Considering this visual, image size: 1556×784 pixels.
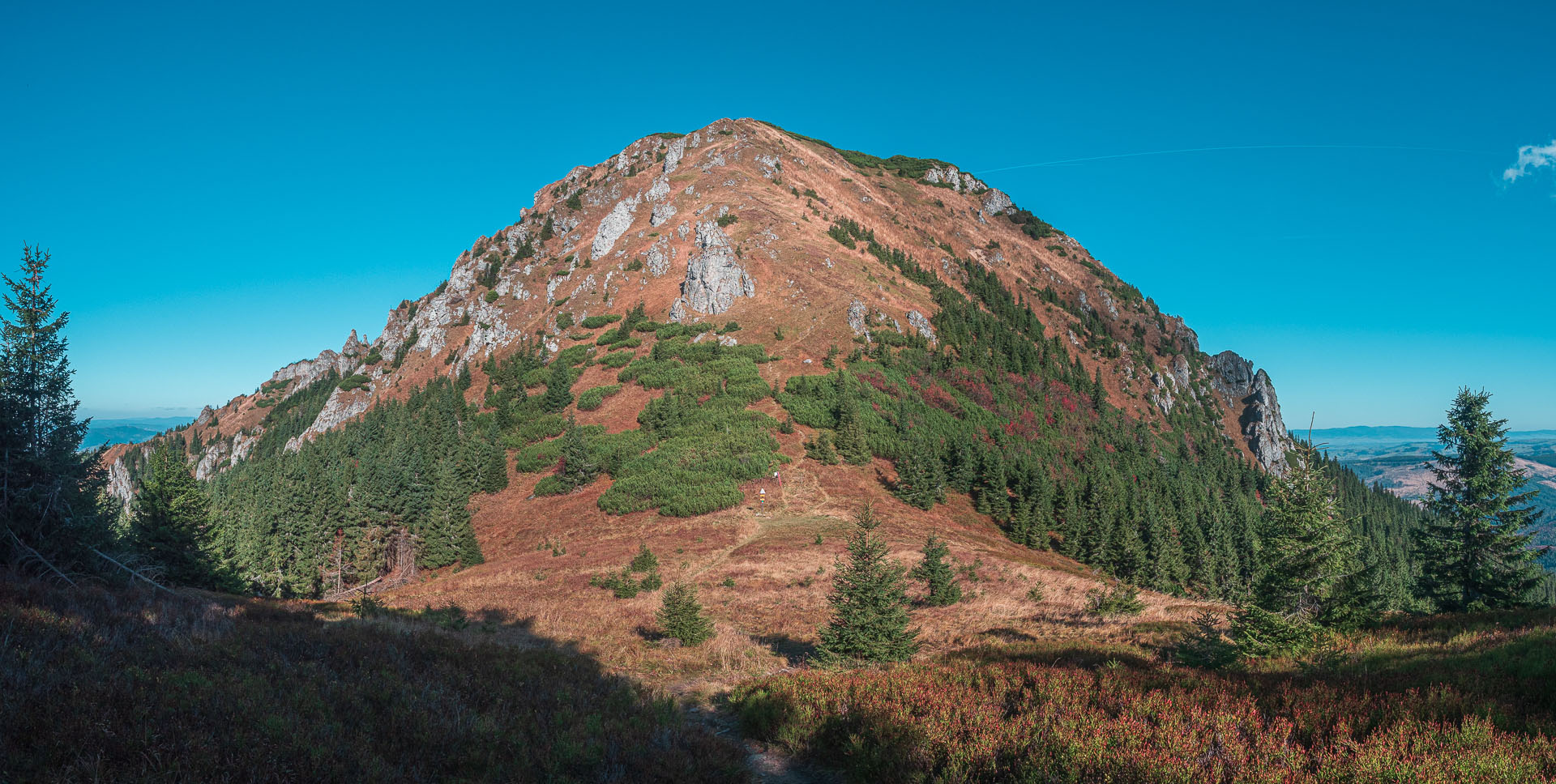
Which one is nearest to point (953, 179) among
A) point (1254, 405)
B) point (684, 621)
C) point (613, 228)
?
point (1254, 405)

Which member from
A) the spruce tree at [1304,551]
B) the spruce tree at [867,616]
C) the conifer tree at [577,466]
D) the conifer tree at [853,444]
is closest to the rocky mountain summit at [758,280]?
the conifer tree at [853,444]

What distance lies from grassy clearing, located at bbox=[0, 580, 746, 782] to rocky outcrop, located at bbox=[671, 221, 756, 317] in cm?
6410

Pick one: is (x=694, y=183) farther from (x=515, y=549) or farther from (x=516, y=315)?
(x=515, y=549)

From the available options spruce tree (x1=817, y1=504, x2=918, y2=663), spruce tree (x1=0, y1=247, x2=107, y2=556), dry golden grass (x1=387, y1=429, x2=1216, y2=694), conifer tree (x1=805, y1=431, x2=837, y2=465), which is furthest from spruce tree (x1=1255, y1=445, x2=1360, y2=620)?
conifer tree (x1=805, y1=431, x2=837, y2=465)

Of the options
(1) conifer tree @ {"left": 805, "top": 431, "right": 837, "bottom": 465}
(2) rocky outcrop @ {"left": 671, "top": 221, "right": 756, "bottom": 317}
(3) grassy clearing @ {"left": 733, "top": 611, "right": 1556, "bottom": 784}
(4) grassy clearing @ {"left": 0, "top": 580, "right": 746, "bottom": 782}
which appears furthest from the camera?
(2) rocky outcrop @ {"left": 671, "top": 221, "right": 756, "bottom": 317}

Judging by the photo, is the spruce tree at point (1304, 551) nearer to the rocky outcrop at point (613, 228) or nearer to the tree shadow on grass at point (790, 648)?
the tree shadow on grass at point (790, 648)

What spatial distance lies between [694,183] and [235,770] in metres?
107

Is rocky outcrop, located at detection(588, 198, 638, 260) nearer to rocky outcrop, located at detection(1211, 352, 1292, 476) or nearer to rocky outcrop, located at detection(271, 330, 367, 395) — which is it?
rocky outcrop, located at detection(271, 330, 367, 395)

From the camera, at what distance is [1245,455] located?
11456 cm

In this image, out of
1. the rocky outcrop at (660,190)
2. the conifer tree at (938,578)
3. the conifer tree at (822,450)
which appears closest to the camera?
the conifer tree at (938,578)

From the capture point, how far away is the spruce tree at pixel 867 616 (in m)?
14.5

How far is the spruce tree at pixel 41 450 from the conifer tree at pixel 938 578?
25.3 meters

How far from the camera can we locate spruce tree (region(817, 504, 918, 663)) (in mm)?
14453

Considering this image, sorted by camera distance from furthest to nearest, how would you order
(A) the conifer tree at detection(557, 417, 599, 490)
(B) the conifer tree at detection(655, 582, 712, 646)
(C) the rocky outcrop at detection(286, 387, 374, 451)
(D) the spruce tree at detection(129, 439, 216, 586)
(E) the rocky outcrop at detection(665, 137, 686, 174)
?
(E) the rocky outcrop at detection(665, 137, 686, 174)
(C) the rocky outcrop at detection(286, 387, 374, 451)
(A) the conifer tree at detection(557, 417, 599, 490)
(D) the spruce tree at detection(129, 439, 216, 586)
(B) the conifer tree at detection(655, 582, 712, 646)
